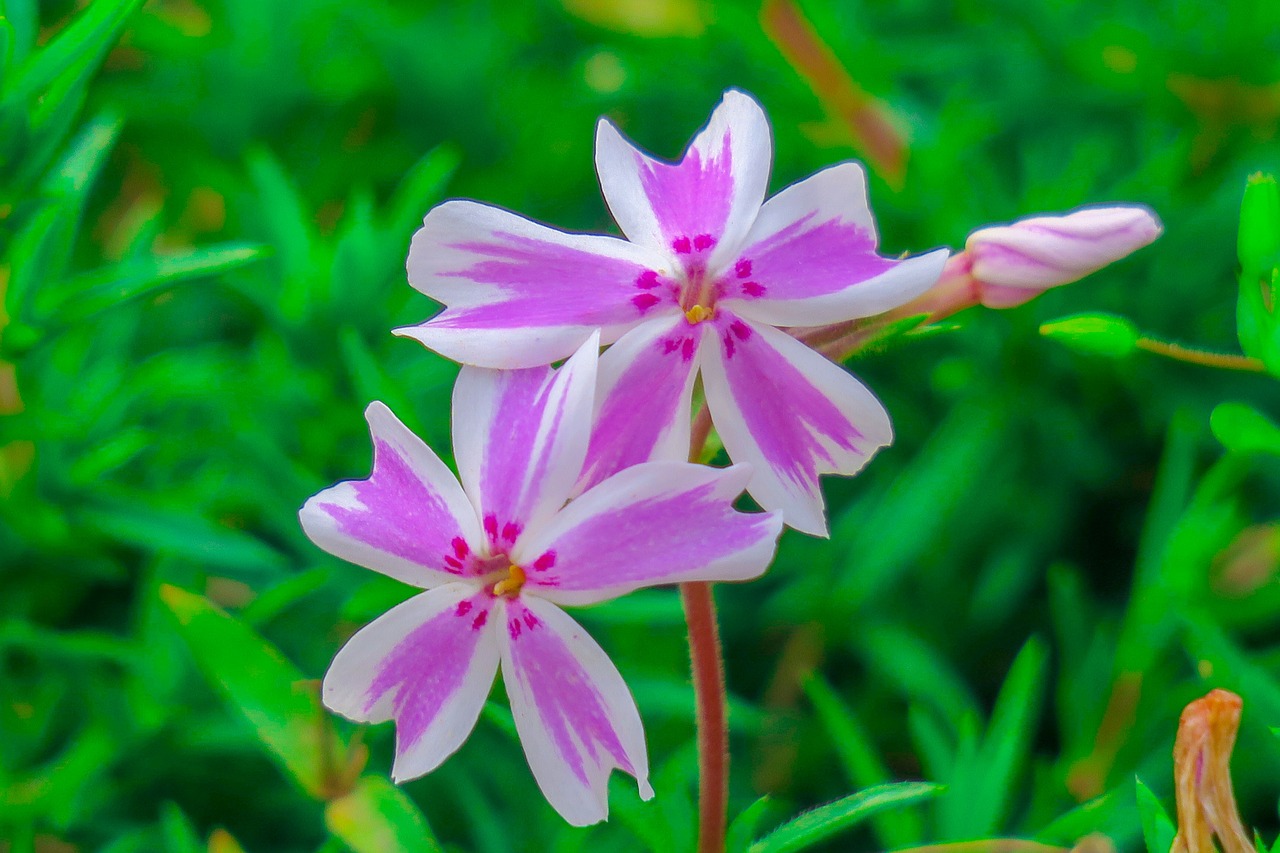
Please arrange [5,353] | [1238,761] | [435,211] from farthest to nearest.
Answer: [1238,761] < [5,353] < [435,211]

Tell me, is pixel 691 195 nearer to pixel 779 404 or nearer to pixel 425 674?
pixel 779 404

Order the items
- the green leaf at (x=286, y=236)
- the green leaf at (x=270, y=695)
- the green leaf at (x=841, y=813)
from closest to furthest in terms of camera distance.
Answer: the green leaf at (x=841, y=813), the green leaf at (x=270, y=695), the green leaf at (x=286, y=236)

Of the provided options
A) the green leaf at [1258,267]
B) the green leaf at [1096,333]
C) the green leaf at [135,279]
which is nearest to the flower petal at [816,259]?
the green leaf at [1096,333]

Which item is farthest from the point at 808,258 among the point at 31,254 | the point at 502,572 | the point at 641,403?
the point at 31,254

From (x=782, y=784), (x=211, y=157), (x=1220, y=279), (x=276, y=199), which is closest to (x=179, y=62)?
(x=211, y=157)

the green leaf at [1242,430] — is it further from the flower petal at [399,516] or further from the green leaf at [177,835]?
the green leaf at [177,835]

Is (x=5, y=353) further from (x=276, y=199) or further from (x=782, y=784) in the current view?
(x=782, y=784)
